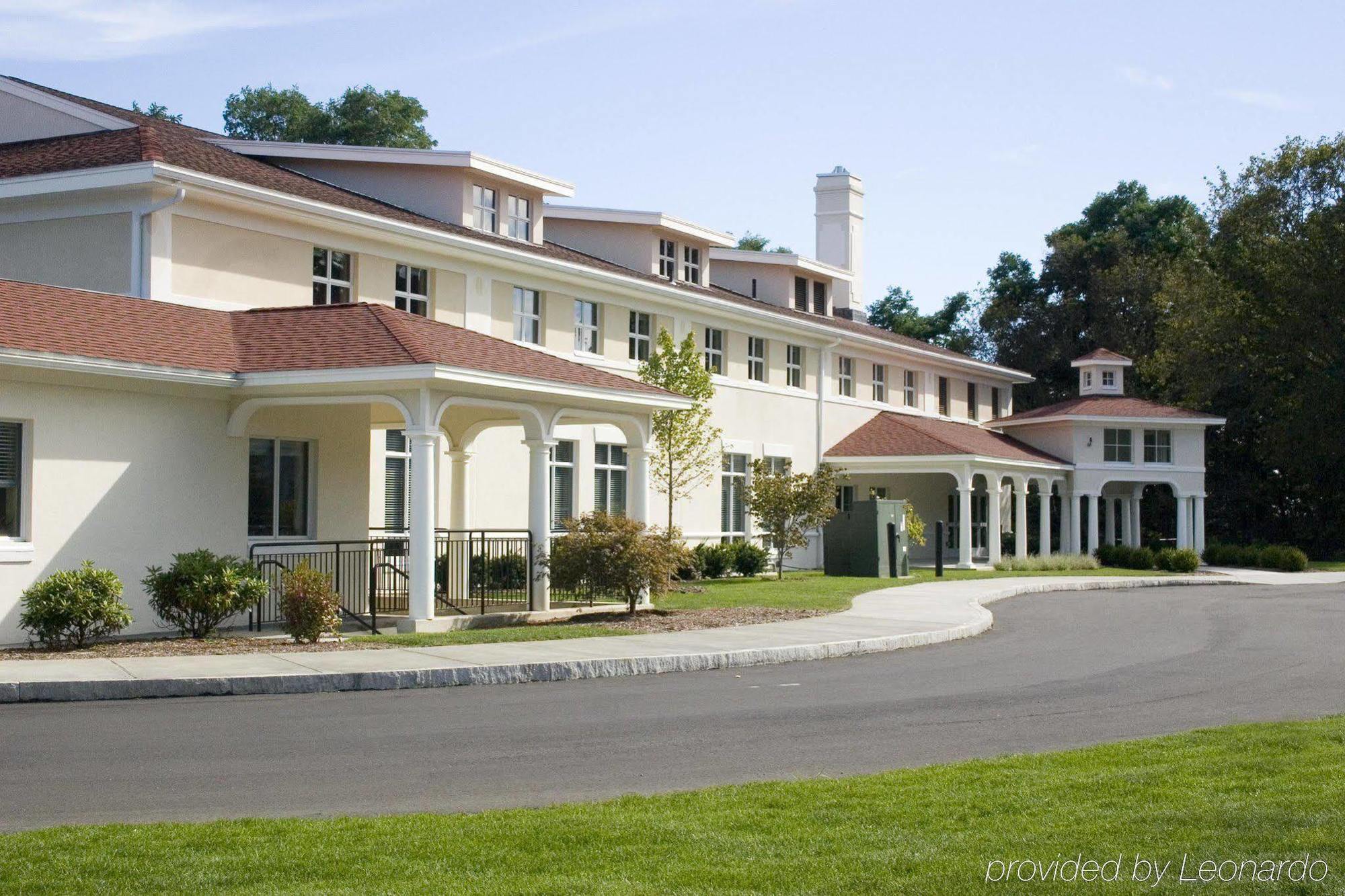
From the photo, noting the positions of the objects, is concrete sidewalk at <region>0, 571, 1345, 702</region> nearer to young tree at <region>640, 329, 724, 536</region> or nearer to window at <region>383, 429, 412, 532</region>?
window at <region>383, 429, 412, 532</region>

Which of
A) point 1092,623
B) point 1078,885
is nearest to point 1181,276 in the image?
point 1092,623

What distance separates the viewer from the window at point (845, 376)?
41.5 m

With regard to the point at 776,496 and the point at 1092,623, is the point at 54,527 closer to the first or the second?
the point at 1092,623

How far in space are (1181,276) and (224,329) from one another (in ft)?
150

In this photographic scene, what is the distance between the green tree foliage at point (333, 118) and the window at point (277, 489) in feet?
132

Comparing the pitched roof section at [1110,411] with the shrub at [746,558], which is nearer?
the shrub at [746,558]

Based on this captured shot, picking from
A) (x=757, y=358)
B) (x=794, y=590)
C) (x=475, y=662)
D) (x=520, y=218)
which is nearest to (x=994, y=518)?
(x=757, y=358)

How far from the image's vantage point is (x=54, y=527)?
17703 millimetres

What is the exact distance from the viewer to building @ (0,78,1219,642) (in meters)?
18.2

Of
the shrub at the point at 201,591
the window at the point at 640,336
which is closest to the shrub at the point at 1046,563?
the window at the point at 640,336

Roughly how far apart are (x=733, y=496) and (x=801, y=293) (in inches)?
379

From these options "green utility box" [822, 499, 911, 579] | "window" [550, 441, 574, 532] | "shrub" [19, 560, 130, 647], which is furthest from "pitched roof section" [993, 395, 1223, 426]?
"shrub" [19, 560, 130, 647]

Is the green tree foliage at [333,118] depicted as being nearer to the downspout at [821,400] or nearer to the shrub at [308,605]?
the downspout at [821,400]

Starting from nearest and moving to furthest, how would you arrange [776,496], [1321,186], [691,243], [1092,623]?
1. [1092,623]
2. [776,496]
3. [691,243]
4. [1321,186]
